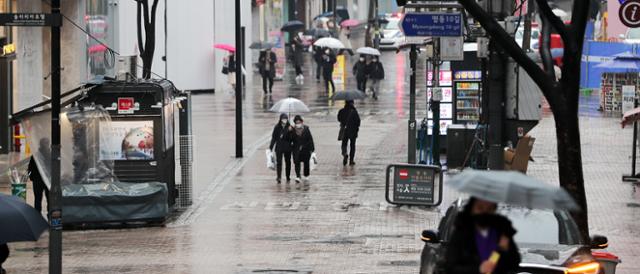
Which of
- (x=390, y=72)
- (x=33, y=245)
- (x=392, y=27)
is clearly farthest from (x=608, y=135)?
(x=392, y=27)

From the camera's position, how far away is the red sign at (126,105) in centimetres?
2277

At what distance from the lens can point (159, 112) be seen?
22844mm

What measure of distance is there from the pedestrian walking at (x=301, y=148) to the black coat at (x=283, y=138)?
0.12m

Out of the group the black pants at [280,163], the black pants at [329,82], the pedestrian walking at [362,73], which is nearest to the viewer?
the black pants at [280,163]

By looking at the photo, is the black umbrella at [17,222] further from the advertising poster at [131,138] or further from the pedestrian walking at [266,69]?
the pedestrian walking at [266,69]

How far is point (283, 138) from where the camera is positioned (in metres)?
27.7

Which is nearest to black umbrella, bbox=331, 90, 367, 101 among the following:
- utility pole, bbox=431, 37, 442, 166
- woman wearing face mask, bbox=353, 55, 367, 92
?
utility pole, bbox=431, 37, 442, 166

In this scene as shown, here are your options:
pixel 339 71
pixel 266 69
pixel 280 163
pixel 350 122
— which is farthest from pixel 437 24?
pixel 339 71

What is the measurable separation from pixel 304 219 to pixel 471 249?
525 inches

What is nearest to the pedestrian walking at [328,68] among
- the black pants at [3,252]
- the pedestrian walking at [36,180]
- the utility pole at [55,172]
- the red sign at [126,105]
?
the red sign at [126,105]

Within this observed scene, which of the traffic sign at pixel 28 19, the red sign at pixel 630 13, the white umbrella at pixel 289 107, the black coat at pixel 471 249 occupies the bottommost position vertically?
the black coat at pixel 471 249

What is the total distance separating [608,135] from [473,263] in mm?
28081

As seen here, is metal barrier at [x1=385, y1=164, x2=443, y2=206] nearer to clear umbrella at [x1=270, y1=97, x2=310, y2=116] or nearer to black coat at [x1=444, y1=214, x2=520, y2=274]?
clear umbrella at [x1=270, y1=97, x2=310, y2=116]

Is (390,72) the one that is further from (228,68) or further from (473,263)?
(473,263)
